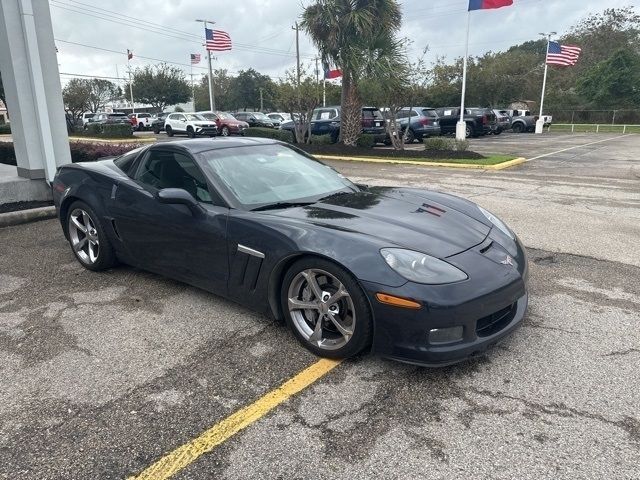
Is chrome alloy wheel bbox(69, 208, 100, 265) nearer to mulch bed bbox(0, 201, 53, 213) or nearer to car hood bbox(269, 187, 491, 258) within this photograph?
car hood bbox(269, 187, 491, 258)

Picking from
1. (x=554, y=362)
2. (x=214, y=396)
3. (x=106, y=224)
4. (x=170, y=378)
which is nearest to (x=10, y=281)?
(x=106, y=224)

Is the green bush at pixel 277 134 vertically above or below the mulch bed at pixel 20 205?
above

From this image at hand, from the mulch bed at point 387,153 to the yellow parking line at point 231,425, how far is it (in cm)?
1302

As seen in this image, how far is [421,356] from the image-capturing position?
278cm

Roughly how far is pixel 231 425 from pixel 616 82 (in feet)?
166

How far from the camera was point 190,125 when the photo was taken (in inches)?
1148

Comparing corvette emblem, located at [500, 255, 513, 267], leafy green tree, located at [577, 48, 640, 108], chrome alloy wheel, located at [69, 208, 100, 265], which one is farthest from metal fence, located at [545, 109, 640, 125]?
chrome alloy wheel, located at [69, 208, 100, 265]

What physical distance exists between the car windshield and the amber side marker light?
1246 mm

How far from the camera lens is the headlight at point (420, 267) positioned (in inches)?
110

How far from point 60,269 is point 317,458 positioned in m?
3.73

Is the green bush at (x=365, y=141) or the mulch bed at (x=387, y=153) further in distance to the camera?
the green bush at (x=365, y=141)

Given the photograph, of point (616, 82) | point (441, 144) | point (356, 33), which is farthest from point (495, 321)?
point (616, 82)

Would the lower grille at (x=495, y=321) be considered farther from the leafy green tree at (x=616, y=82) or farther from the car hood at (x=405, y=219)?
the leafy green tree at (x=616, y=82)

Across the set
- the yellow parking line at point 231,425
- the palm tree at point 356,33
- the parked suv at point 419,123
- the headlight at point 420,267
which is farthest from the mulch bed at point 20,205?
the parked suv at point 419,123
